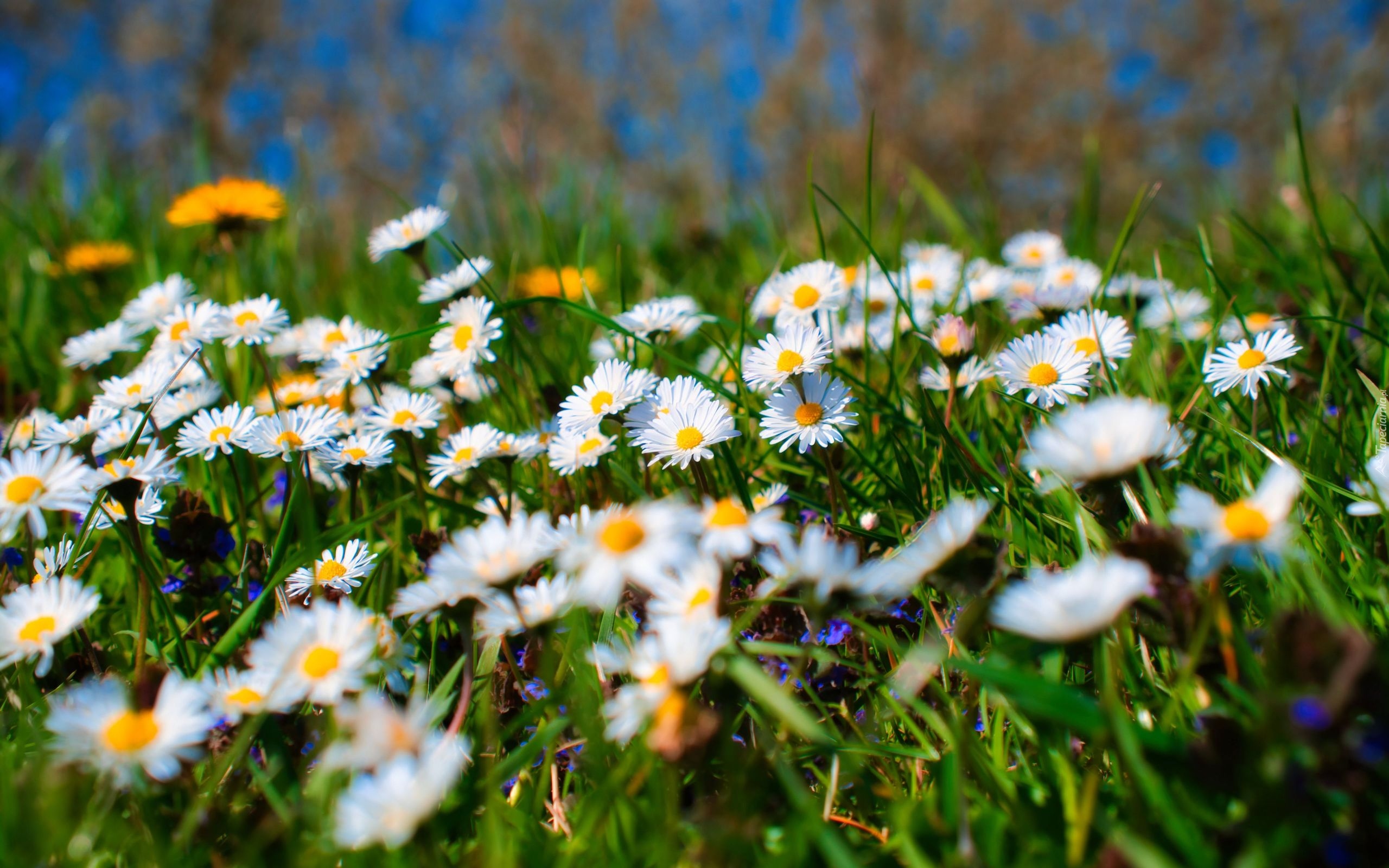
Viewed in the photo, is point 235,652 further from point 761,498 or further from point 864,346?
point 864,346

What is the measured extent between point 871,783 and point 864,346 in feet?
2.61

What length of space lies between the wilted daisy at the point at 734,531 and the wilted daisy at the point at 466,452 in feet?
1.70

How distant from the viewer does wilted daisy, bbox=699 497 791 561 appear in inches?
30.0

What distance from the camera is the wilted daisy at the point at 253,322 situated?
4.59 feet

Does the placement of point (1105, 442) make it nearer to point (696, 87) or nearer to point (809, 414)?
point (809, 414)

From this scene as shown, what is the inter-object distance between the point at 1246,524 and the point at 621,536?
47 cm

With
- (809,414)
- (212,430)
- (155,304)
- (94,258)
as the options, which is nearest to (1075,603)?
(809,414)

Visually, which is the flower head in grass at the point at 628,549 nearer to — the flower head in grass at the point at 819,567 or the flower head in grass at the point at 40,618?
the flower head in grass at the point at 819,567

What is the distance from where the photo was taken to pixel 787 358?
1.19 metres

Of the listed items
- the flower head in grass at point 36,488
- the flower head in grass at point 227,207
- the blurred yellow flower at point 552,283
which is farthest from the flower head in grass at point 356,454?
the blurred yellow flower at point 552,283

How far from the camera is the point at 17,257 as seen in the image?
2.77m

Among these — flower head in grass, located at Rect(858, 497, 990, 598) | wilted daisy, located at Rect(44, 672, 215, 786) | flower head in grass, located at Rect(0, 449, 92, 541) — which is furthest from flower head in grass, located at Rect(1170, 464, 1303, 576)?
flower head in grass, located at Rect(0, 449, 92, 541)

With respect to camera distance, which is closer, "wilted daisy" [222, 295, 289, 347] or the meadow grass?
the meadow grass

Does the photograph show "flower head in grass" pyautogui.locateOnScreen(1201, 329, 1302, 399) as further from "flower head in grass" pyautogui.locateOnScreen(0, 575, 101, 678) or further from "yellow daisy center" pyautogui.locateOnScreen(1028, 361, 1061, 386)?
Result: "flower head in grass" pyautogui.locateOnScreen(0, 575, 101, 678)
